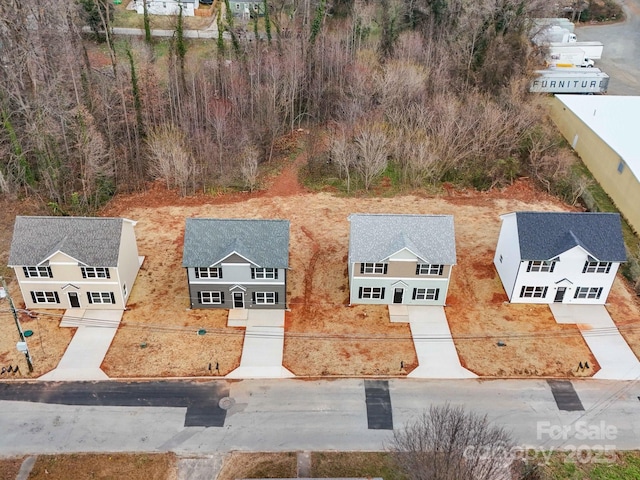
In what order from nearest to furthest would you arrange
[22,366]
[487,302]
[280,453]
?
[280,453] → [22,366] → [487,302]

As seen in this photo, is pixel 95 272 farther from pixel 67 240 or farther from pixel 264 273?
pixel 264 273

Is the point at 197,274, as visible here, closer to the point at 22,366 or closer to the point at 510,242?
the point at 22,366

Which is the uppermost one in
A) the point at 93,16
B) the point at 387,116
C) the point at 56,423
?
the point at 93,16

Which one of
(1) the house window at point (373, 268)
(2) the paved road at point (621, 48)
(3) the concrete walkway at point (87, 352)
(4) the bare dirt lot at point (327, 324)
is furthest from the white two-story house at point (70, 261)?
(2) the paved road at point (621, 48)

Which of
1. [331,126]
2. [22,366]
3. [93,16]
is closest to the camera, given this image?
[22,366]

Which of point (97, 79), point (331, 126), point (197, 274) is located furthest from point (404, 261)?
point (97, 79)

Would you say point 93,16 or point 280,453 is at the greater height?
point 93,16
